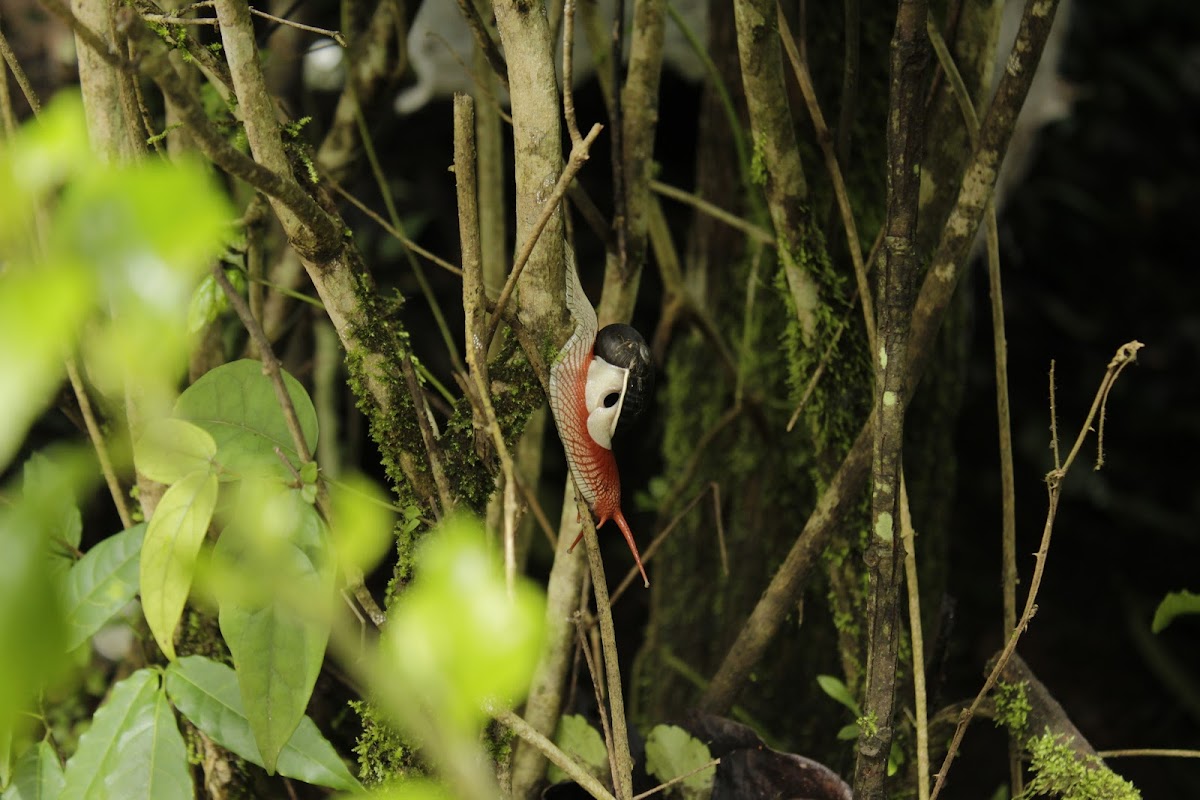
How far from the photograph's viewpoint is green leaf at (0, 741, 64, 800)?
771 millimetres

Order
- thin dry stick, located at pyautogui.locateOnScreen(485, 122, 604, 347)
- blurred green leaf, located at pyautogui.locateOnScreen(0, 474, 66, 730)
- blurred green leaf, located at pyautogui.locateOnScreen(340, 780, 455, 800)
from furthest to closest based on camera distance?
thin dry stick, located at pyautogui.locateOnScreen(485, 122, 604, 347)
blurred green leaf, located at pyautogui.locateOnScreen(340, 780, 455, 800)
blurred green leaf, located at pyautogui.locateOnScreen(0, 474, 66, 730)

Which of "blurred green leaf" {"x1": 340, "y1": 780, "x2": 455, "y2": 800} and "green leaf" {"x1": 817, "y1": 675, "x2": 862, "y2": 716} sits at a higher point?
"blurred green leaf" {"x1": 340, "y1": 780, "x2": 455, "y2": 800}

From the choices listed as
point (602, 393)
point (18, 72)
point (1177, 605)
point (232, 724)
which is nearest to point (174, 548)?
point (232, 724)

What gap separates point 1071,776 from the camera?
76 centimetres

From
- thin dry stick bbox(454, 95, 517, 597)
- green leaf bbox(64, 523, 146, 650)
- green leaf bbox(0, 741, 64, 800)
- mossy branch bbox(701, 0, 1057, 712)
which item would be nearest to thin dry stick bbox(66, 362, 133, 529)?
green leaf bbox(64, 523, 146, 650)

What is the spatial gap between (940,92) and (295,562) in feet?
2.18

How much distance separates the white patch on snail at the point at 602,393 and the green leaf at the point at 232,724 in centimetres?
29

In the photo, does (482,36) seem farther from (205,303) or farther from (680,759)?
(680,759)

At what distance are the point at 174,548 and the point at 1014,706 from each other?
62 centimetres

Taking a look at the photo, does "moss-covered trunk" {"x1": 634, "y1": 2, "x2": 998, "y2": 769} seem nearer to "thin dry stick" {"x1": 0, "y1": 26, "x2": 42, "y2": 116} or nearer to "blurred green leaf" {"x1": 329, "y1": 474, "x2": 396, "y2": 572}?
"blurred green leaf" {"x1": 329, "y1": 474, "x2": 396, "y2": 572}

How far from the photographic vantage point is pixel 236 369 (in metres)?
0.72

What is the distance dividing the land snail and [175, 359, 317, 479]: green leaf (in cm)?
17

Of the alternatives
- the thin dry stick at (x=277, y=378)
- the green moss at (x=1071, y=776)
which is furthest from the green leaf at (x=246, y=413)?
the green moss at (x=1071, y=776)

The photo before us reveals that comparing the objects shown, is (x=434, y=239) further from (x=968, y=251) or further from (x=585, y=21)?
(x=968, y=251)
